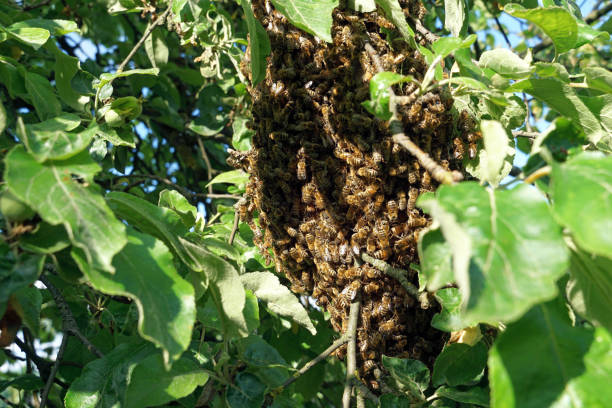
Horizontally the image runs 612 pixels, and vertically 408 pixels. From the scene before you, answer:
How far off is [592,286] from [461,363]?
492 millimetres

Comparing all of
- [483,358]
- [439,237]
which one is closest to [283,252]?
[483,358]

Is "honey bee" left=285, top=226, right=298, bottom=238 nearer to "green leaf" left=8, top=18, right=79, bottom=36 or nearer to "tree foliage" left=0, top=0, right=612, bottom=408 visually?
"tree foliage" left=0, top=0, right=612, bottom=408

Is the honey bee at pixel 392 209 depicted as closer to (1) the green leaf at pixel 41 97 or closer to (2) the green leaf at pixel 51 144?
(2) the green leaf at pixel 51 144

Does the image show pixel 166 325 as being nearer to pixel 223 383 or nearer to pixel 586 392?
pixel 223 383

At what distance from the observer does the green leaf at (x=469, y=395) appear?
4.43ft

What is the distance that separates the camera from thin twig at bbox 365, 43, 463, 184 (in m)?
1.01

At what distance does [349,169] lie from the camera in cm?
165

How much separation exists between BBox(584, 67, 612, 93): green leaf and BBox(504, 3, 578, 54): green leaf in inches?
3.2

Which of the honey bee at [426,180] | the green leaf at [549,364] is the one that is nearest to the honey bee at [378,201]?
the honey bee at [426,180]

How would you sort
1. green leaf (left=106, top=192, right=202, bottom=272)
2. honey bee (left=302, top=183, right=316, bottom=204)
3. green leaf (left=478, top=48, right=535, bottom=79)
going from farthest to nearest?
honey bee (left=302, top=183, right=316, bottom=204) → green leaf (left=478, top=48, right=535, bottom=79) → green leaf (left=106, top=192, right=202, bottom=272)

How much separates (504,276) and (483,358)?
779mm

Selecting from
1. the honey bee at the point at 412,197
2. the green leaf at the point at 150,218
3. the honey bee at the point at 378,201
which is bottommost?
the honey bee at the point at 378,201

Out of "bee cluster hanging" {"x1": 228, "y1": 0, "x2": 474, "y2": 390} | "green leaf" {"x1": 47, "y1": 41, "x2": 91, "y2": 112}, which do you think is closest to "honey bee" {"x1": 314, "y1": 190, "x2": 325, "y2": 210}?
"bee cluster hanging" {"x1": 228, "y1": 0, "x2": 474, "y2": 390}

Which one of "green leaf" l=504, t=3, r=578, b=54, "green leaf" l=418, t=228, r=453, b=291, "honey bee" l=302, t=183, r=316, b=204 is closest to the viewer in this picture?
"green leaf" l=418, t=228, r=453, b=291
